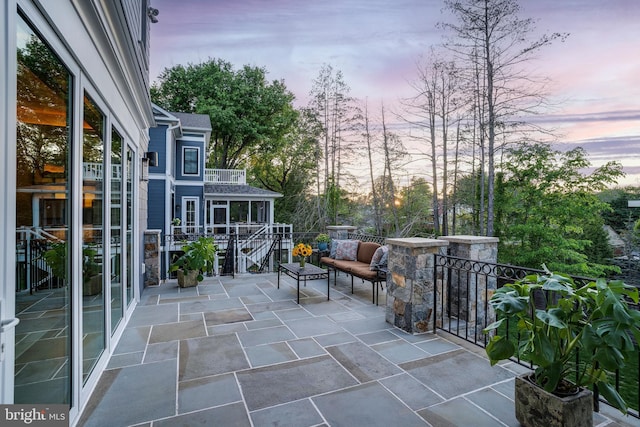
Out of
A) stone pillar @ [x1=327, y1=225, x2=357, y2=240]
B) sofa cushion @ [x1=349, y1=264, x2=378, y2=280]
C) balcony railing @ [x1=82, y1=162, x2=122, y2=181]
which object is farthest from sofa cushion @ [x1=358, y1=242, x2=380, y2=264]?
balcony railing @ [x1=82, y1=162, x2=122, y2=181]

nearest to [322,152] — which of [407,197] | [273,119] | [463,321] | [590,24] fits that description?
[407,197]

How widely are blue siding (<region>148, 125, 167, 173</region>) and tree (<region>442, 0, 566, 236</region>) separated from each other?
9.54 m

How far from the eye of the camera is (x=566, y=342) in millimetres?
1810

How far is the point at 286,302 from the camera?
464 centimetres

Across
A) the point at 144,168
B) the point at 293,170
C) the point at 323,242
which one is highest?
the point at 293,170

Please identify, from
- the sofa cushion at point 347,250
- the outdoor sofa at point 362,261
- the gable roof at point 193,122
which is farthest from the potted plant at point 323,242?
the gable roof at point 193,122

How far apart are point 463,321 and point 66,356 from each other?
3.83 m

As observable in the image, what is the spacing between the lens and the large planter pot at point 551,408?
1.70 meters

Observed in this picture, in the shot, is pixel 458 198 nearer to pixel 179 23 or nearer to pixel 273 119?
pixel 179 23

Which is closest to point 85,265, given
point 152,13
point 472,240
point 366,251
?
point 472,240

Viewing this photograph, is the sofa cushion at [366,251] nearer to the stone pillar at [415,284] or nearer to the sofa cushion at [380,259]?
the sofa cushion at [380,259]

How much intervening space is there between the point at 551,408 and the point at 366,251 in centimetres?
385

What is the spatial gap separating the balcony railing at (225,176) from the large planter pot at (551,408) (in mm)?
14977

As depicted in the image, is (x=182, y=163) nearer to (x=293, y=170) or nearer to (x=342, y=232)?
(x=293, y=170)
